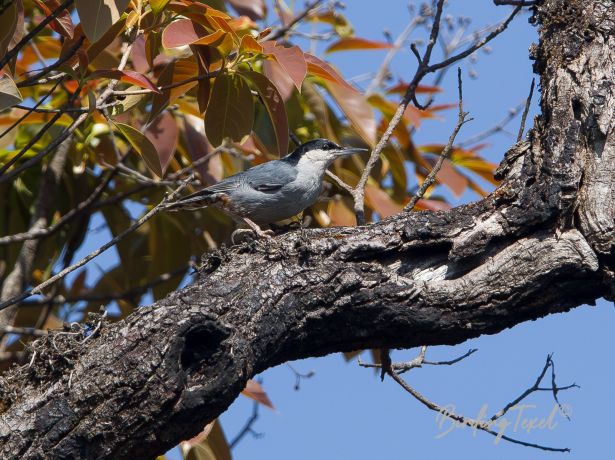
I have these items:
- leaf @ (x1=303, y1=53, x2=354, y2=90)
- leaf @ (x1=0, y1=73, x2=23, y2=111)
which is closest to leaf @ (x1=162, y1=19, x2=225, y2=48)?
leaf @ (x1=303, y1=53, x2=354, y2=90)

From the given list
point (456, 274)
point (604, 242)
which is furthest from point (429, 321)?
point (604, 242)

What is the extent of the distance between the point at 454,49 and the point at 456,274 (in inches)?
150

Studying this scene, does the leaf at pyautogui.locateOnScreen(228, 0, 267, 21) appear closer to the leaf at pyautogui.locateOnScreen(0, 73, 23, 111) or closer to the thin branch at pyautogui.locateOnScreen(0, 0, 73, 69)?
the thin branch at pyautogui.locateOnScreen(0, 0, 73, 69)

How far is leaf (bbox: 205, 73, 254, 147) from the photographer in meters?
2.85

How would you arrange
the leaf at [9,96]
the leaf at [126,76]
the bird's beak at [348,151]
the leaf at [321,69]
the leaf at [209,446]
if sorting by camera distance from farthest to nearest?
the bird's beak at [348,151] < the leaf at [209,446] < the leaf at [321,69] < the leaf at [126,76] < the leaf at [9,96]

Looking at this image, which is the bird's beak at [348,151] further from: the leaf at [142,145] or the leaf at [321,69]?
the leaf at [142,145]

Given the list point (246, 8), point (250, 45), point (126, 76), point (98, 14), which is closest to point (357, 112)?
point (246, 8)

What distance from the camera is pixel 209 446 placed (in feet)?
10.5

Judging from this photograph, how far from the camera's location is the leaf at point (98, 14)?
2.36 m

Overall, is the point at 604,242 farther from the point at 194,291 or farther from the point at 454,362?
the point at 194,291

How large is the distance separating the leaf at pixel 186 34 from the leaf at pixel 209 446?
4.22 ft

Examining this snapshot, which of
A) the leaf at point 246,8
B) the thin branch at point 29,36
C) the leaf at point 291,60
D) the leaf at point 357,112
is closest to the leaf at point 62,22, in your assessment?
the thin branch at point 29,36

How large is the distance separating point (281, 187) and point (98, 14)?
1.91 metres

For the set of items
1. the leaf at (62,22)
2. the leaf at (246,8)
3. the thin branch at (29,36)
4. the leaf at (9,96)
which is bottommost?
the leaf at (9,96)
